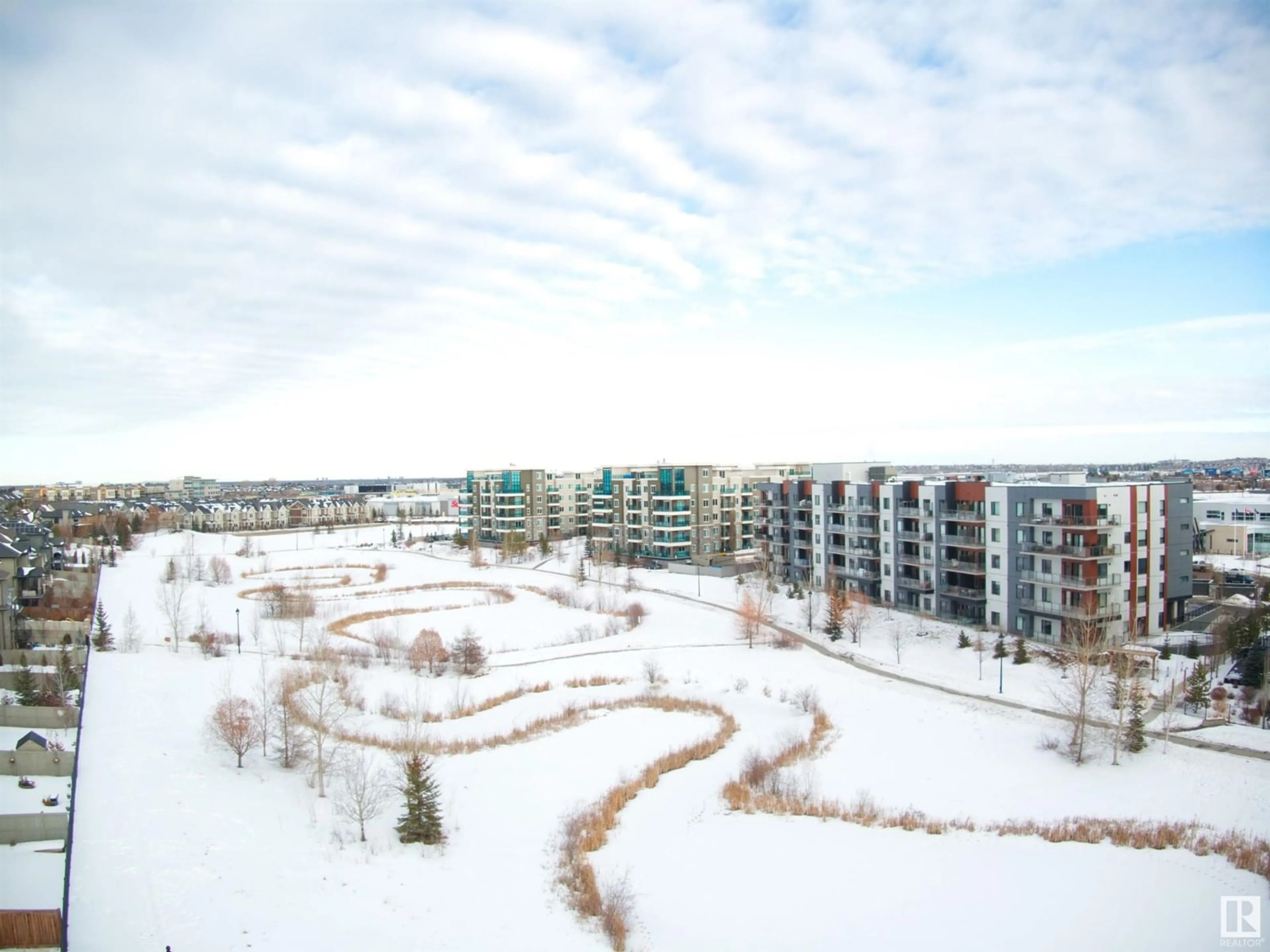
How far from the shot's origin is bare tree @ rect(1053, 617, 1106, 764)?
2245cm

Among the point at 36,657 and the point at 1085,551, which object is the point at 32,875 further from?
the point at 1085,551

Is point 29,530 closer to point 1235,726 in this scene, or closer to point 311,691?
point 311,691

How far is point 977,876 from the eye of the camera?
1554cm

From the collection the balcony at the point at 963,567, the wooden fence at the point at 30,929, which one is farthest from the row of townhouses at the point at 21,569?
the balcony at the point at 963,567

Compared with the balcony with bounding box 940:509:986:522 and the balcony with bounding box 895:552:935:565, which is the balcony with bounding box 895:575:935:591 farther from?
the balcony with bounding box 940:509:986:522

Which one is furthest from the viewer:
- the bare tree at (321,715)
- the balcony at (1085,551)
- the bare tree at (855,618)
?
the bare tree at (855,618)

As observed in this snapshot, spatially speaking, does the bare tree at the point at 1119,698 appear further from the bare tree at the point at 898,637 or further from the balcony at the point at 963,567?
the balcony at the point at 963,567

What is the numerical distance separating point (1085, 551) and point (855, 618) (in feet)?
34.6

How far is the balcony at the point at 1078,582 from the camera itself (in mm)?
32625

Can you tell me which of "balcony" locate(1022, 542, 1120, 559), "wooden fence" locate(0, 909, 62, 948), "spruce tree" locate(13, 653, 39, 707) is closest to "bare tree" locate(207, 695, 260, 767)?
"spruce tree" locate(13, 653, 39, 707)

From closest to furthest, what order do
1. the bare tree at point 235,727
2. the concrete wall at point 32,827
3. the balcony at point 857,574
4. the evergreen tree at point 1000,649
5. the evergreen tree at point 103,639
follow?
1. the concrete wall at point 32,827
2. the bare tree at point 235,727
3. the evergreen tree at point 1000,649
4. the evergreen tree at point 103,639
5. the balcony at point 857,574

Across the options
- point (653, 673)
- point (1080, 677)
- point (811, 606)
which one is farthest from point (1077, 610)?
point (653, 673)

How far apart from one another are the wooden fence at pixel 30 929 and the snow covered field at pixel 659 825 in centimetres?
50

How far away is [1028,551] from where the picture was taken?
35062mm
